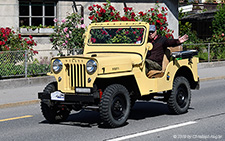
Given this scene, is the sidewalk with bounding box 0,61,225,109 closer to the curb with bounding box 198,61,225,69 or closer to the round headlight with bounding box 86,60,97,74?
the curb with bounding box 198,61,225,69

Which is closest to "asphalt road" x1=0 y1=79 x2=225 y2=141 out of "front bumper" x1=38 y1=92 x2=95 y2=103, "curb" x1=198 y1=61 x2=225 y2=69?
"front bumper" x1=38 y1=92 x2=95 y2=103

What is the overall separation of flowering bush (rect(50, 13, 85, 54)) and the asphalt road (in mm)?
6239

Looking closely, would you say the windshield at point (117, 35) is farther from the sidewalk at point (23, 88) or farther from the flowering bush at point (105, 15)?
the flowering bush at point (105, 15)

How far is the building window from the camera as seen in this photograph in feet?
64.1

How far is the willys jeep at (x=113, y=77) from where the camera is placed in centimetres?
829

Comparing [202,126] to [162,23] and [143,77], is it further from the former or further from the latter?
[162,23]

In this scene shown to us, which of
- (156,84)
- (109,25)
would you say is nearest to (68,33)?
(109,25)

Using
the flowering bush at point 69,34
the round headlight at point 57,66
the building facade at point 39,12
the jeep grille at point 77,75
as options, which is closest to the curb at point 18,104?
the round headlight at point 57,66

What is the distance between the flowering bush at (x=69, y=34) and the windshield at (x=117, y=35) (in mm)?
7519

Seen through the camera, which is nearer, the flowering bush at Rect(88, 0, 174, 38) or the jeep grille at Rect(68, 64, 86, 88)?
the jeep grille at Rect(68, 64, 86, 88)

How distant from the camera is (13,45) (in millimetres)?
16922

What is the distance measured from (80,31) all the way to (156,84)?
29.1ft

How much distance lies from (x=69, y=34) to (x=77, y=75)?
9.55 m

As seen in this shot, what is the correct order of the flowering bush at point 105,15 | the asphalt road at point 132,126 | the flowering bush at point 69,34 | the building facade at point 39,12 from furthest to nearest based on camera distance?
the building facade at point 39,12, the flowering bush at point 105,15, the flowering bush at point 69,34, the asphalt road at point 132,126
